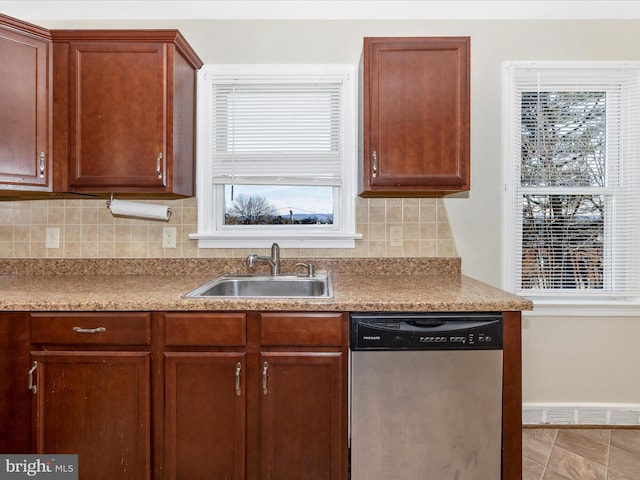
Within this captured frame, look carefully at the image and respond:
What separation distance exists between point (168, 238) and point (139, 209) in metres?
0.26

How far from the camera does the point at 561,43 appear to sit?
2203 mm

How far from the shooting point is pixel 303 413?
1.45 metres

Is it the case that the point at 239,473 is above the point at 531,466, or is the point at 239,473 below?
above

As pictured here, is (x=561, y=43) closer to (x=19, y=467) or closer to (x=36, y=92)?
(x=36, y=92)

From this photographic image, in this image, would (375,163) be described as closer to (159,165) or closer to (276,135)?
(276,135)

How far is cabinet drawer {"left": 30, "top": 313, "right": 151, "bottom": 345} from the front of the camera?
1.44 meters

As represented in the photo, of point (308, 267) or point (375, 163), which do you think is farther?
point (308, 267)

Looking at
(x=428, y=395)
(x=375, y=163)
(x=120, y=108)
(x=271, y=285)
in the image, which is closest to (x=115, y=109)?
(x=120, y=108)

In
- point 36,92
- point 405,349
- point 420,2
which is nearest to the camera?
point 405,349

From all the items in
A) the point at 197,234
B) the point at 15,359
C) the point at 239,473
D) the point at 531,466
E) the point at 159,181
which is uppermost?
the point at 159,181

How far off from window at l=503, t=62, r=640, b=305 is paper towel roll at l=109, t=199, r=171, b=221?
2.00 meters

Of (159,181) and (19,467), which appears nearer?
(19,467)

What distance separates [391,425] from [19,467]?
57.7 inches

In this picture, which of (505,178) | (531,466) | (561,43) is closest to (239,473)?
(531,466)
